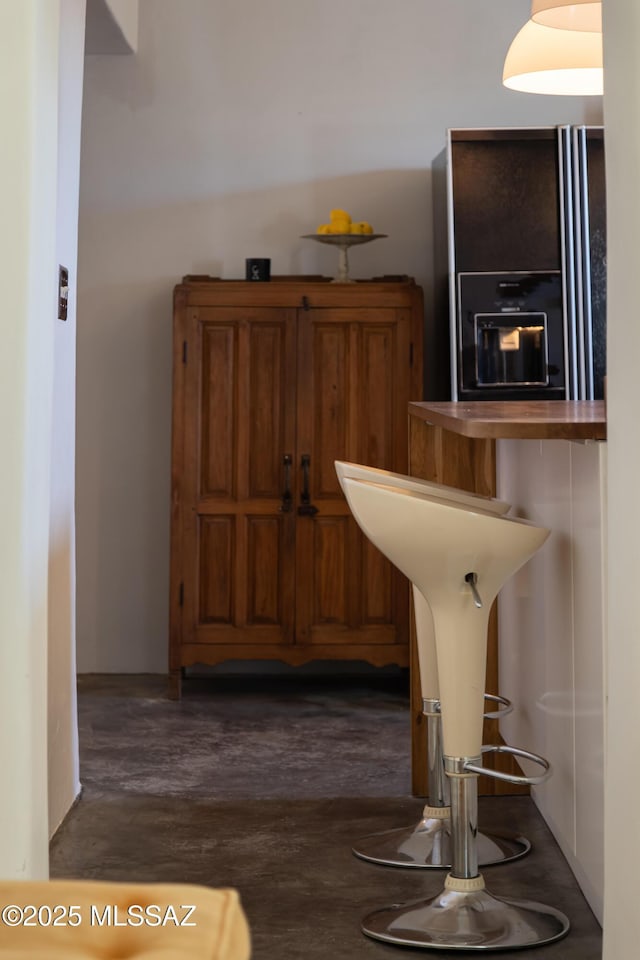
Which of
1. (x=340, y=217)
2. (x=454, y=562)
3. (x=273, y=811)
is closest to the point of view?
(x=454, y=562)

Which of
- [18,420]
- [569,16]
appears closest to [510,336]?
[569,16]

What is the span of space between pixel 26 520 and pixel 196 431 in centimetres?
289

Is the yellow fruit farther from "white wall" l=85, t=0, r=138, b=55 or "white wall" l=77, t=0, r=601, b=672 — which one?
"white wall" l=85, t=0, r=138, b=55

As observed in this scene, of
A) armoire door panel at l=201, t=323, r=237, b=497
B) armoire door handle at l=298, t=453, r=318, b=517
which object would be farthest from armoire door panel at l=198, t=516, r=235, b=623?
armoire door handle at l=298, t=453, r=318, b=517

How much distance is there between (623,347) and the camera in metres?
1.94

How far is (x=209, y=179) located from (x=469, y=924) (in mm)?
3826

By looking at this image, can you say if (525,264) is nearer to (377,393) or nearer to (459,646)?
(377,393)

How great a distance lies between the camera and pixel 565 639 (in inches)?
102

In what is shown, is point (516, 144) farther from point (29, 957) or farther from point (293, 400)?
point (29, 957)

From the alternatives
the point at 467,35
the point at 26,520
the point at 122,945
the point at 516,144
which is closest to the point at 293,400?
the point at 516,144

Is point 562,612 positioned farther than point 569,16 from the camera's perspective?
No

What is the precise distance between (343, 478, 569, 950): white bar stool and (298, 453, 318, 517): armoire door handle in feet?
7.77

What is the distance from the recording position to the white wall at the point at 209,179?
5.31 meters

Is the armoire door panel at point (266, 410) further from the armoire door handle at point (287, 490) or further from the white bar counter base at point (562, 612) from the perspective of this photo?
the white bar counter base at point (562, 612)
